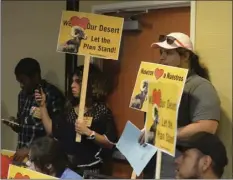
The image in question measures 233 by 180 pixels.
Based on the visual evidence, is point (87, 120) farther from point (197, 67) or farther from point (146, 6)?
point (146, 6)

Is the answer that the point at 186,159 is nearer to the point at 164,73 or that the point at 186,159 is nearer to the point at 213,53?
the point at 164,73

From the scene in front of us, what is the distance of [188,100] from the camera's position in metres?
1.72

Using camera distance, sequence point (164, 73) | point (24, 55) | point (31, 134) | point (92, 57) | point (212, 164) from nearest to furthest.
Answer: point (212, 164)
point (164, 73)
point (92, 57)
point (31, 134)
point (24, 55)

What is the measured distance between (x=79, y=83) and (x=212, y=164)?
783mm

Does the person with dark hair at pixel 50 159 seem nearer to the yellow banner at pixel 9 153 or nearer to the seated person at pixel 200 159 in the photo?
the yellow banner at pixel 9 153

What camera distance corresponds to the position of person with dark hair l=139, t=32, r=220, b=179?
5.20 feet

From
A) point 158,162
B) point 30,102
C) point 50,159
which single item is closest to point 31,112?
point 30,102

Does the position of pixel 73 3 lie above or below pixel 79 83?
above

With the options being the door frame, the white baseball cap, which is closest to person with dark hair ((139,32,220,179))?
the white baseball cap

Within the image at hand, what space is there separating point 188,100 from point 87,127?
0.49 metres

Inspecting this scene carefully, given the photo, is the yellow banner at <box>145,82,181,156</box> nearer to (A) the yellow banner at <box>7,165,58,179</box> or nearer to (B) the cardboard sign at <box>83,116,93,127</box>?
(A) the yellow banner at <box>7,165,58,179</box>

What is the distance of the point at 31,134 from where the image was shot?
83.0 inches

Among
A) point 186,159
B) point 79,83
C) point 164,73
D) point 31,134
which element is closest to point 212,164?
point 186,159

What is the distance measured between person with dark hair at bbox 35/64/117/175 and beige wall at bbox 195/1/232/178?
0.58m
